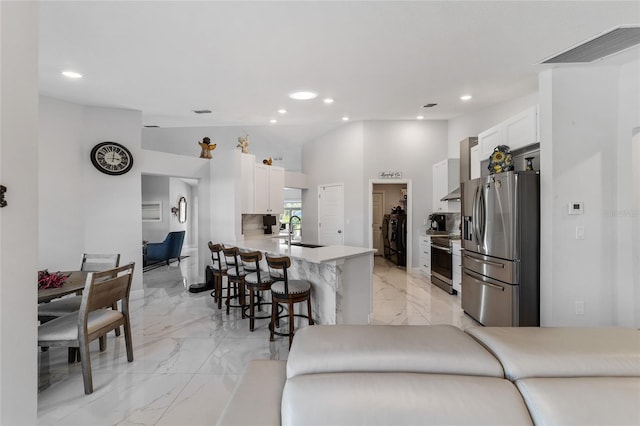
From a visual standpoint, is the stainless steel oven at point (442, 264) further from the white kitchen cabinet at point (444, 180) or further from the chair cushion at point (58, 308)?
the chair cushion at point (58, 308)

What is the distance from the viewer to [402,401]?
78 cm

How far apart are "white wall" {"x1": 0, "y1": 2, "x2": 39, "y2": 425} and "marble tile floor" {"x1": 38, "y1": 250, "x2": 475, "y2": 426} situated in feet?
2.36

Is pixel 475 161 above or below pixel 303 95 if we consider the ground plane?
below

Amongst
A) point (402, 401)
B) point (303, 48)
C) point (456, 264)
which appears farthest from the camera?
point (456, 264)

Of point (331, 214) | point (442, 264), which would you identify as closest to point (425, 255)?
point (442, 264)

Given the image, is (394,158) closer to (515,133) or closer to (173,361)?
(515,133)

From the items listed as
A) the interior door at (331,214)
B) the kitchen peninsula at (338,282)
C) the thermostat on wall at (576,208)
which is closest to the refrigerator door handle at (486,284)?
the thermostat on wall at (576,208)

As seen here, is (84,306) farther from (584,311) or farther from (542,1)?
(584,311)

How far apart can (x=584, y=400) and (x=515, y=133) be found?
3.52 meters

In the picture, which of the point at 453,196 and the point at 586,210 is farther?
the point at 453,196

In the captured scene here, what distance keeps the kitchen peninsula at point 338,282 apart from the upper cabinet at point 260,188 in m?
1.95

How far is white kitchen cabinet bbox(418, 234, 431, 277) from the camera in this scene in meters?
5.63

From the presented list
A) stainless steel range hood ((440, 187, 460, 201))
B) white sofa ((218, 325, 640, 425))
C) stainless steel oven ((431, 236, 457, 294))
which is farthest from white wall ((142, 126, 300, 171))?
white sofa ((218, 325, 640, 425))

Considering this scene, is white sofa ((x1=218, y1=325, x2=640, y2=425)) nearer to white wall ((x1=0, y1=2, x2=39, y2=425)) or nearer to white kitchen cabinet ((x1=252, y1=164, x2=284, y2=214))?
white wall ((x1=0, y1=2, x2=39, y2=425))
